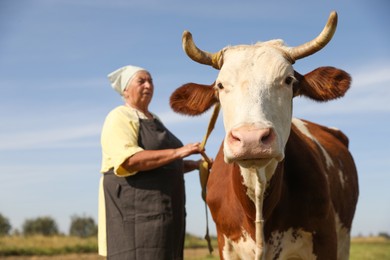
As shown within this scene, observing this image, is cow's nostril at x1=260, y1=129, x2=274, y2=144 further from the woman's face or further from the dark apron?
the woman's face

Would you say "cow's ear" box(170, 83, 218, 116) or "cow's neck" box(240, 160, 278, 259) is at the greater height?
"cow's ear" box(170, 83, 218, 116)

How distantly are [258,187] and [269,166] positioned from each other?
0.19 metres

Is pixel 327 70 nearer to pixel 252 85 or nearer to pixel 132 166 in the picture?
pixel 252 85

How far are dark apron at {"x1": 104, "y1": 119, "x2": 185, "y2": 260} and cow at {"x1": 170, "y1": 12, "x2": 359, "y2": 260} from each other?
438 millimetres

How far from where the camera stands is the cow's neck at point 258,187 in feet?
15.2

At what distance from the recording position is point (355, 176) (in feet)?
26.0

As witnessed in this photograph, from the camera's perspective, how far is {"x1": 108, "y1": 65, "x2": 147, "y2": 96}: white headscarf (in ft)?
19.3

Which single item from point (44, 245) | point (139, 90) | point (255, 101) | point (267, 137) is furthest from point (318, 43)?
point (44, 245)

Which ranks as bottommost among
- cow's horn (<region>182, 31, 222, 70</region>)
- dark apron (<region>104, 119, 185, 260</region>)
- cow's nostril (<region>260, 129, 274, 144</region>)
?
dark apron (<region>104, 119, 185, 260</region>)

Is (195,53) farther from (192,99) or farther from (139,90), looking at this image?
(139,90)

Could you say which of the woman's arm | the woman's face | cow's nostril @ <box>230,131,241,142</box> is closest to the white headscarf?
the woman's face

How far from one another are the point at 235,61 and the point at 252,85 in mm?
392

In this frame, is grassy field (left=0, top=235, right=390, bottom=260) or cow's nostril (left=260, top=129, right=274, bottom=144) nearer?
cow's nostril (left=260, top=129, right=274, bottom=144)

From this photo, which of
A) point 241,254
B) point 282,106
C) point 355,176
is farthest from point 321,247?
point 355,176
